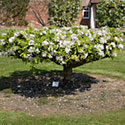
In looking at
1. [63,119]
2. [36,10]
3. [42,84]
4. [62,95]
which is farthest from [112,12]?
[63,119]

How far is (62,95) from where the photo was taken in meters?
6.45

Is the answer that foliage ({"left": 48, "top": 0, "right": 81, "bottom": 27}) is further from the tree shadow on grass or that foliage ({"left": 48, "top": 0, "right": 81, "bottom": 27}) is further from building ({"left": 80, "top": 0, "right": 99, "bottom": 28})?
building ({"left": 80, "top": 0, "right": 99, "bottom": 28})

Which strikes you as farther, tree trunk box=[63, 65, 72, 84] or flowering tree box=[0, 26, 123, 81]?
tree trunk box=[63, 65, 72, 84]

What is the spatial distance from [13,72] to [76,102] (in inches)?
151

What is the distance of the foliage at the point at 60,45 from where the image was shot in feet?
18.2

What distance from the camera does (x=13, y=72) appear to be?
30.2ft

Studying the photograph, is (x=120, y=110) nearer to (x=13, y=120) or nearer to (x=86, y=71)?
(x=13, y=120)

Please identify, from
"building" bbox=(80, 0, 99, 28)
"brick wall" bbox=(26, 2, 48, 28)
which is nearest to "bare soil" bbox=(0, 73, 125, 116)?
"brick wall" bbox=(26, 2, 48, 28)

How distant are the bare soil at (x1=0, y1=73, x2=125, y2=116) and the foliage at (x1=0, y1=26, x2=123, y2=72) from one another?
92 cm

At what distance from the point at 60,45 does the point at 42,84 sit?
206cm

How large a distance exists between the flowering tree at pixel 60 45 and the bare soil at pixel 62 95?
918 mm

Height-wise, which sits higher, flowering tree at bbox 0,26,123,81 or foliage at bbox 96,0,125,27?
foliage at bbox 96,0,125,27

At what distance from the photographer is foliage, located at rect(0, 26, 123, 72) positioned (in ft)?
18.2

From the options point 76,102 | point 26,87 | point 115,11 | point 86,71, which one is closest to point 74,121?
point 76,102
